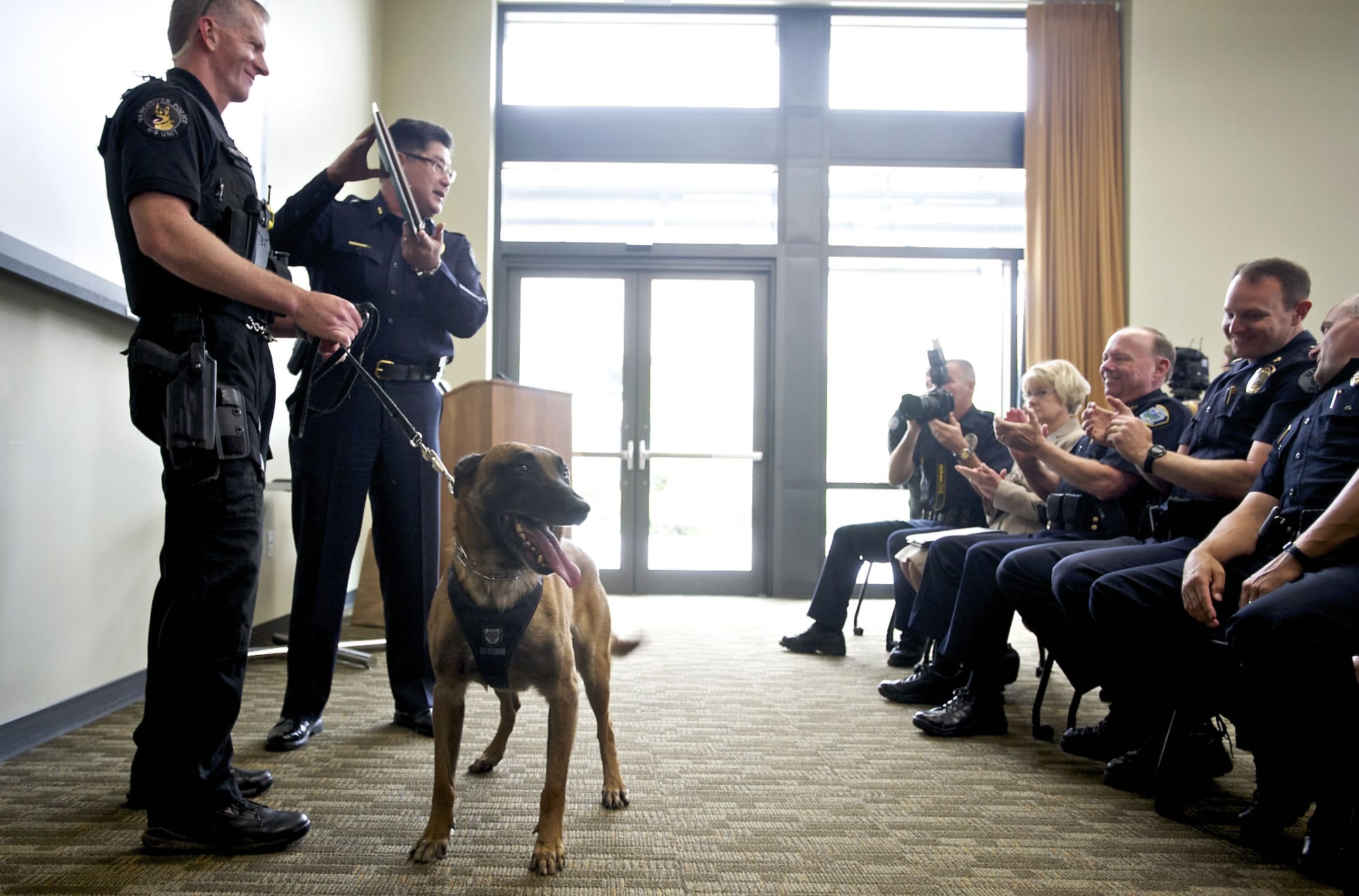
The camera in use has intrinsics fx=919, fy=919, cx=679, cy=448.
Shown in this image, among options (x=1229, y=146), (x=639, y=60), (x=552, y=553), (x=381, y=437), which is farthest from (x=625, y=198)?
(x=552, y=553)

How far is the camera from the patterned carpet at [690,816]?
1.66 m

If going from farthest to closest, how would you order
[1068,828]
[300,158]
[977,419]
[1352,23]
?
1. [1352,23]
2. [300,158]
3. [977,419]
4. [1068,828]

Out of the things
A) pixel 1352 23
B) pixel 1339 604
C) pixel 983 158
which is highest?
pixel 1352 23

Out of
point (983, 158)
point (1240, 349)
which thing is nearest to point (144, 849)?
point (1240, 349)

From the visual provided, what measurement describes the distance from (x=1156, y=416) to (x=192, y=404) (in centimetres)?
261

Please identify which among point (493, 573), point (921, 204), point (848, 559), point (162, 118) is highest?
point (921, 204)

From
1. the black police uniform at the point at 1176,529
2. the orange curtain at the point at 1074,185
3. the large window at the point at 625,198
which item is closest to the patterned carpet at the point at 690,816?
the black police uniform at the point at 1176,529

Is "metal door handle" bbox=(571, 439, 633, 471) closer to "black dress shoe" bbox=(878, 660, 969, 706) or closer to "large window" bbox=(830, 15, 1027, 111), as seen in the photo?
"large window" bbox=(830, 15, 1027, 111)

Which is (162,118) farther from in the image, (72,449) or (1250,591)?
(1250,591)

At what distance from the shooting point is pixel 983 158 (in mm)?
6242

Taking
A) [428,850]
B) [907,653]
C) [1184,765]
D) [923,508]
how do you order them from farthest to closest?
1. [923,508]
2. [907,653]
3. [1184,765]
4. [428,850]

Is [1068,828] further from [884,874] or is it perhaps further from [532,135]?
[532,135]

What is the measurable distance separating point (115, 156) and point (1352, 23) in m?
7.25

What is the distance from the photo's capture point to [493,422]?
13.3 ft
